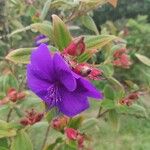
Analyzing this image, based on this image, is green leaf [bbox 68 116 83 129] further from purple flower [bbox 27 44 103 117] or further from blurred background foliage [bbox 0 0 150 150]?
purple flower [bbox 27 44 103 117]

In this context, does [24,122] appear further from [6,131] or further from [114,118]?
[114,118]

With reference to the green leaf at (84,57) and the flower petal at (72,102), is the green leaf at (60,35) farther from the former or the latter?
the flower petal at (72,102)

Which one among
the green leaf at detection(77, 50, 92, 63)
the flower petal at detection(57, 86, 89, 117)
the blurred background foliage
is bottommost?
the blurred background foliage

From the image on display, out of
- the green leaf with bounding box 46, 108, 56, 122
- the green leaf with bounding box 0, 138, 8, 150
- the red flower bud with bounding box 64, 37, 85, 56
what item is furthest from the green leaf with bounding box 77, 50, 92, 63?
the green leaf with bounding box 0, 138, 8, 150

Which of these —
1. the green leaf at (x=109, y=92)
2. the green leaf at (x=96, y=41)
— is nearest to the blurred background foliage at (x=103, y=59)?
the green leaf at (x=109, y=92)

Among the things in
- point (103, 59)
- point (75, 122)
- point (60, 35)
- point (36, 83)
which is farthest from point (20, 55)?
point (103, 59)

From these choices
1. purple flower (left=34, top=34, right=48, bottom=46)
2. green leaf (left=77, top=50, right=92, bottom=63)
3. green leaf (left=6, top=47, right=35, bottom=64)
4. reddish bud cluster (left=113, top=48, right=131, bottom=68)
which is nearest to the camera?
green leaf (left=77, top=50, right=92, bottom=63)

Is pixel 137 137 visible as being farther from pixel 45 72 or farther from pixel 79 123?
pixel 45 72
